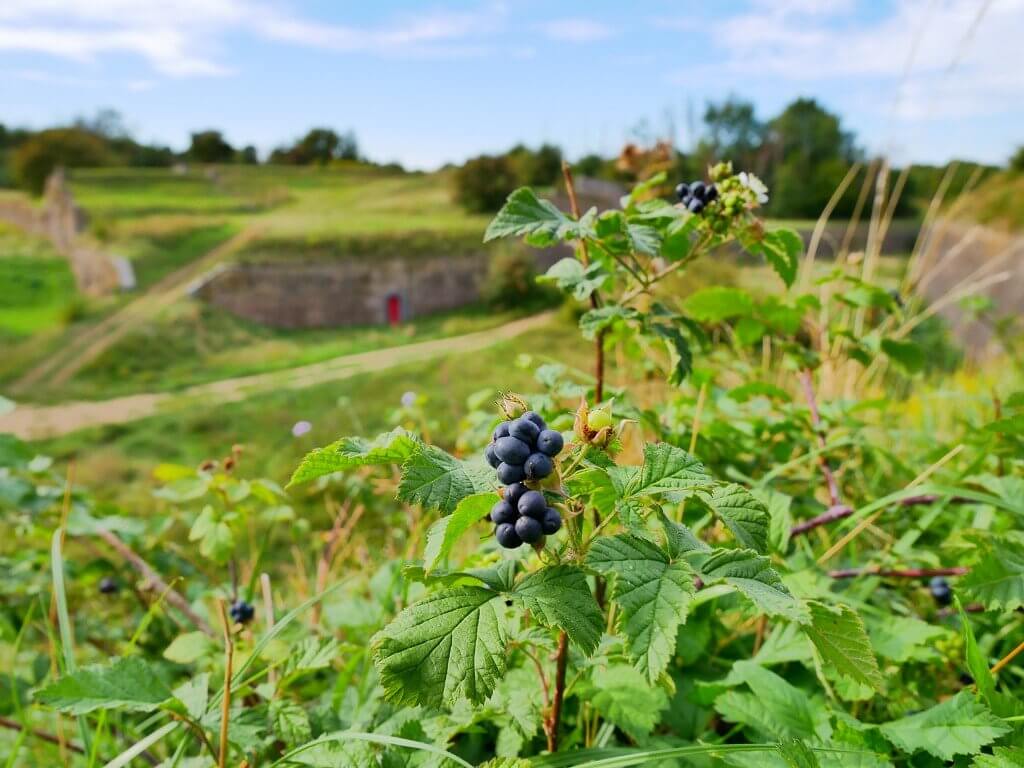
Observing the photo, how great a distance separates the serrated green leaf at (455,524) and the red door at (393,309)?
8.26m

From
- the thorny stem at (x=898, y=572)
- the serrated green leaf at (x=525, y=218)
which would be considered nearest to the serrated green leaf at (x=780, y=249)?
the serrated green leaf at (x=525, y=218)

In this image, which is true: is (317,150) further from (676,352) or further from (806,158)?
(676,352)

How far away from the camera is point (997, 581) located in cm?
71

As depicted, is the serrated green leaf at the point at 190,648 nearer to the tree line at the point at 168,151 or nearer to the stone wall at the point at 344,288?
the stone wall at the point at 344,288

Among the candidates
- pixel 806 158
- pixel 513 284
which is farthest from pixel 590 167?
pixel 806 158

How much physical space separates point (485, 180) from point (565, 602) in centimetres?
1026

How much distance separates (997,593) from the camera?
2.31 feet

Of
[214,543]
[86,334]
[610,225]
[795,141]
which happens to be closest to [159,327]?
[86,334]

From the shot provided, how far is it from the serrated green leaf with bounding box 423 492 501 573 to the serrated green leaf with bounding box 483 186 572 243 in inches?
13.9

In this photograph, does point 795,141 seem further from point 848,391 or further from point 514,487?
point 514,487

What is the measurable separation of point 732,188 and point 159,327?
748cm

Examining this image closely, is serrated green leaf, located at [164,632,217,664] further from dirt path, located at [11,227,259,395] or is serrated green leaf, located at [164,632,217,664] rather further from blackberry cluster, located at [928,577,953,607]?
dirt path, located at [11,227,259,395]

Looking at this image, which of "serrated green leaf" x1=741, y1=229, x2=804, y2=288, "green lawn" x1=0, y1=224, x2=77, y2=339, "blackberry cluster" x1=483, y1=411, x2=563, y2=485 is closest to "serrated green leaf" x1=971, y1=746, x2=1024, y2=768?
"blackberry cluster" x1=483, y1=411, x2=563, y2=485

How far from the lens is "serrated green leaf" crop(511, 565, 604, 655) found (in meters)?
→ 0.45
